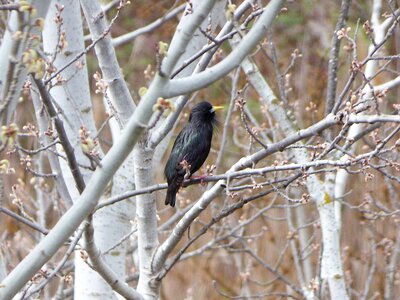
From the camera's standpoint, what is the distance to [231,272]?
8.55 metres

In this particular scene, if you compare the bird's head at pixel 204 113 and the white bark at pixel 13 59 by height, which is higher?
the bird's head at pixel 204 113

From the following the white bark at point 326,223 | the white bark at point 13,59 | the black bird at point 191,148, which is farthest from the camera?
the black bird at point 191,148

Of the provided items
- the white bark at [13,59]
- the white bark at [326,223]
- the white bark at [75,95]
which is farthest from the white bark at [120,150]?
the white bark at [326,223]

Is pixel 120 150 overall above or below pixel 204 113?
below

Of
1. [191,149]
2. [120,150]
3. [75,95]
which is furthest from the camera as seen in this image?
[191,149]

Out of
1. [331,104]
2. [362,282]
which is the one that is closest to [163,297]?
[362,282]

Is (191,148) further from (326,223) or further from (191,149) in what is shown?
(326,223)

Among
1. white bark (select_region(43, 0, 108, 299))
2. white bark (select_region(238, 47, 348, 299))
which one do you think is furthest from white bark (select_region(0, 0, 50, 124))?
white bark (select_region(238, 47, 348, 299))

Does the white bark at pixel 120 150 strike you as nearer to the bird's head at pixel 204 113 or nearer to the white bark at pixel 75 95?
the white bark at pixel 75 95

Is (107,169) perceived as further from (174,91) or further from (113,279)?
(113,279)

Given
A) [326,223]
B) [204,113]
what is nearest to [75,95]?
[204,113]

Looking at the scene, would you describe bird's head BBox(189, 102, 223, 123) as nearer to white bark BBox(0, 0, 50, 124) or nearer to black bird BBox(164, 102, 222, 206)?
black bird BBox(164, 102, 222, 206)

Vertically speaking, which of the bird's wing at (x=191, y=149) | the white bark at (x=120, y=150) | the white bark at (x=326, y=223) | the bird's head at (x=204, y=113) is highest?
the bird's head at (x=204, y=113)

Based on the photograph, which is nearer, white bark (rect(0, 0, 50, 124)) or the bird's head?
white bark (rect(0, 0, 50, 124))
